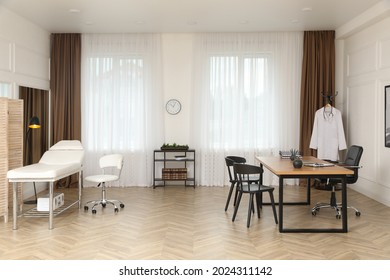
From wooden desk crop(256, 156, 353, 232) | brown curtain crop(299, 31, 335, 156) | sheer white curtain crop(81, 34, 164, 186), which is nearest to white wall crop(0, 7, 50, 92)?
sheer white curtain crop(81, 34, 164, 186)

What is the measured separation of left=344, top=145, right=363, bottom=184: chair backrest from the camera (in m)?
5.54

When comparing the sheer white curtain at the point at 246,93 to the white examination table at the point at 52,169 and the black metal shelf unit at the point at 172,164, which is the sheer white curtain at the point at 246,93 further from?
the white examination table at the point at 52,169

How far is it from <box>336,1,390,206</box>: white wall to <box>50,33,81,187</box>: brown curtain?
5.03 meters

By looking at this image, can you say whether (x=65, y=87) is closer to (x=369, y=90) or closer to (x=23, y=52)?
(x=23, y=52)

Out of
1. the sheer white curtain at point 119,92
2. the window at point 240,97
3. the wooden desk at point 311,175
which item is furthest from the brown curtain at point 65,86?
the wooden desk at point 311,175

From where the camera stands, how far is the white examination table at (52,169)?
489cm

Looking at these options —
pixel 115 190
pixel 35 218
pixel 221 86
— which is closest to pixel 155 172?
pixel 115 190

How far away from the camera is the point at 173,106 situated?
809 cm

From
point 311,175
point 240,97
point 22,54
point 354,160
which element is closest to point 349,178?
point 354,160

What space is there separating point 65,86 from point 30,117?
119cm

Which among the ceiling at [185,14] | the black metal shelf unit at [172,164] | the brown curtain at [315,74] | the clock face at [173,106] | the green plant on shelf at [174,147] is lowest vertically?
the black metal shelf unit at [172,164]

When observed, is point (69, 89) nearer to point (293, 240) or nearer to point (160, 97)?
point (160, 97)

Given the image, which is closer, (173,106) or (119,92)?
(119,92)

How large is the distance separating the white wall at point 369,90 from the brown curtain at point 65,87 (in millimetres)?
5029
